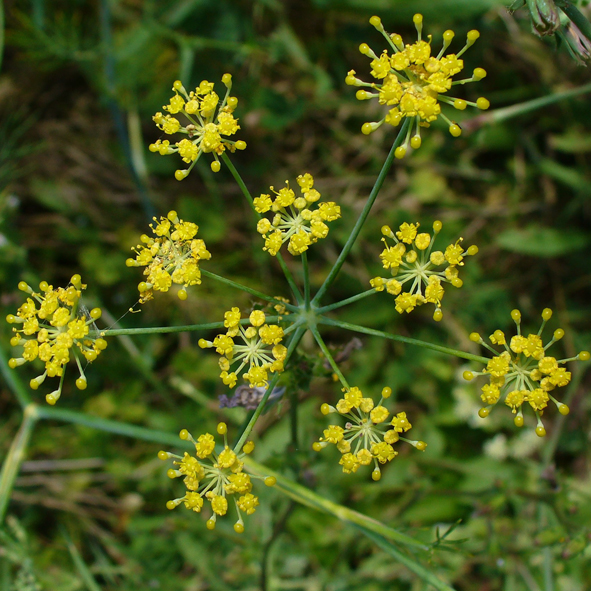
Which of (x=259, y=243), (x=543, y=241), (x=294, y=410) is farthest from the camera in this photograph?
(x=259, y=243)

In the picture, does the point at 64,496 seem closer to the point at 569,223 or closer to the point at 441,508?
the point at 441,508

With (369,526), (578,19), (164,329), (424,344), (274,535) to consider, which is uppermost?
(578,19)

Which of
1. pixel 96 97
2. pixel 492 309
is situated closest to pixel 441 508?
pixel 492 309

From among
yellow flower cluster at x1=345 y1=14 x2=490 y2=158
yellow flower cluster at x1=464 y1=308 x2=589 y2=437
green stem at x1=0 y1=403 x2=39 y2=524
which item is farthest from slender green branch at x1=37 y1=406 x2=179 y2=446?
yellow flower cluster at x1=345 y1=14 x2=490 y2=158

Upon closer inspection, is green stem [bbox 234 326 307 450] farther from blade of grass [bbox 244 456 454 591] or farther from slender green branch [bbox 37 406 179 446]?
slender green branch [bbox 37 406 179 446]

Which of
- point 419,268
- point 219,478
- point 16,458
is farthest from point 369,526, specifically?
point 16,458

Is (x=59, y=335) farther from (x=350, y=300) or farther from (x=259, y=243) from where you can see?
(x=259, y=243)
